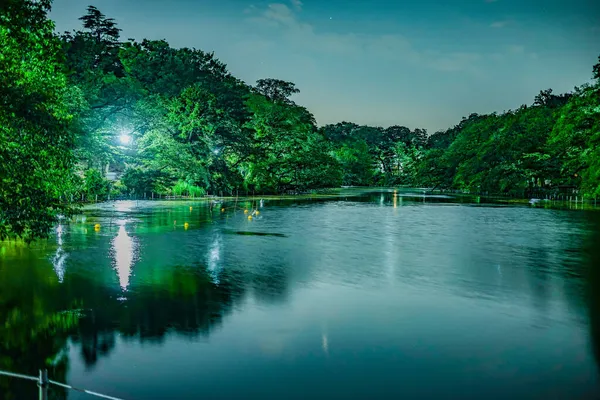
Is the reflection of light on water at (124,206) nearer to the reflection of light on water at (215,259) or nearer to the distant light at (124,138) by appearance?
the distant light at (124,138)

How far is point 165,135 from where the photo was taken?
5509cm

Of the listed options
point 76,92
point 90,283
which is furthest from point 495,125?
point 90,283

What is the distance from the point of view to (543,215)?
40.4m

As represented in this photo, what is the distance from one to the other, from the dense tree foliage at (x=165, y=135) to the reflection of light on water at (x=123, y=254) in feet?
8.58

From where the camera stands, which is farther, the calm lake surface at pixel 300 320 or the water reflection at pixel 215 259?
the water reflection at pixel 215 259

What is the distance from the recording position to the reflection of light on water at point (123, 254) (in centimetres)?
1574

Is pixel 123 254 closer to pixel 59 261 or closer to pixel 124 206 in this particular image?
pixel 59 261

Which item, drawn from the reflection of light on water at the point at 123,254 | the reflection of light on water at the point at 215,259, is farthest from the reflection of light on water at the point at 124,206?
the reflection of light on water at the point at 215,259

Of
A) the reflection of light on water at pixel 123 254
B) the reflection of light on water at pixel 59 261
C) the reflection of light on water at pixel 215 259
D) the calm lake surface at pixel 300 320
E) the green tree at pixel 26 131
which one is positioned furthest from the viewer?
the reflection of light on water at pixel 215 259

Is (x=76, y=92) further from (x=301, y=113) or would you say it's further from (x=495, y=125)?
(x=495, y=125)

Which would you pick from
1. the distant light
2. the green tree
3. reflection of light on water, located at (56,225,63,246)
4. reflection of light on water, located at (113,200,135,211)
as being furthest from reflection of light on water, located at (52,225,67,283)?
the distant light

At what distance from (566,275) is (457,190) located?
87175 mm

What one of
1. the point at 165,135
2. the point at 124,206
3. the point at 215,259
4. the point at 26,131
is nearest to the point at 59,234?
the point at 215,259

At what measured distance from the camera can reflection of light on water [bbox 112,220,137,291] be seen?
15.7 m
